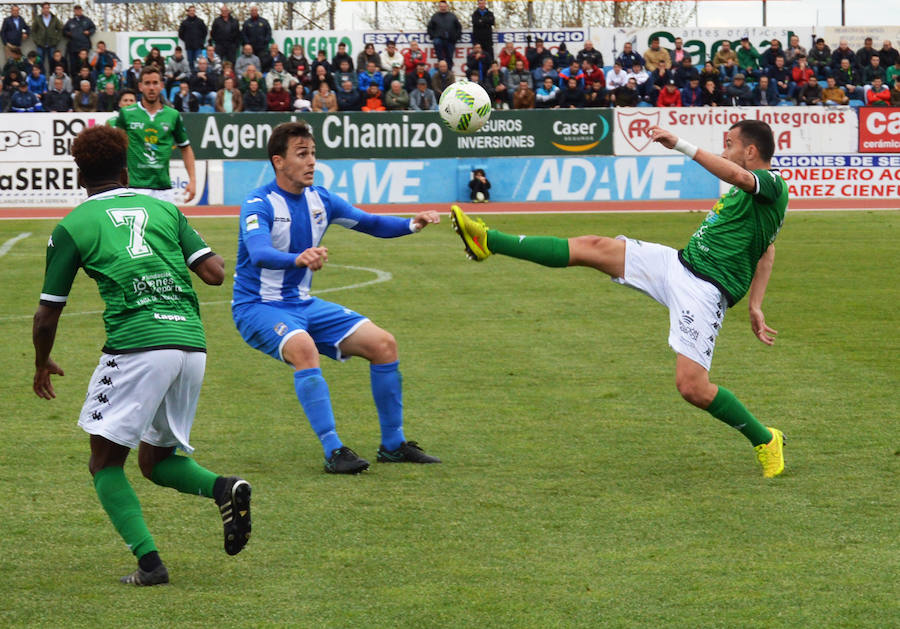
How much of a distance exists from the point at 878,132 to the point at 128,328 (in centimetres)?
2667

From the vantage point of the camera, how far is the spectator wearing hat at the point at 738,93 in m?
30.1

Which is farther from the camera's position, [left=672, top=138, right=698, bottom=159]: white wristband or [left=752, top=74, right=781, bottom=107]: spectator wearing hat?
[left=752, top=74, right=781, bottom=107]: spectator wearing hat

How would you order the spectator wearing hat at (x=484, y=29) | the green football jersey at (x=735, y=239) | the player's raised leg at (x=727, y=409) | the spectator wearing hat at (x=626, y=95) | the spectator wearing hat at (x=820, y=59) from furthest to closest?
the spectator wearing hat at (x=484, y=29), the spectator wearing hat at (x=820, y=59), the spectator wearing hat at (x=626, y=95), the green football jersey at (x=735, y=239), the player's raised leg at (x=727, y=409)

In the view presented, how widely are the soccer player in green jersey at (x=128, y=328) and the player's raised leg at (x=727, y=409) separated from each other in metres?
2.66

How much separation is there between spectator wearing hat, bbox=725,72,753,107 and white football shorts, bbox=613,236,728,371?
24339mm

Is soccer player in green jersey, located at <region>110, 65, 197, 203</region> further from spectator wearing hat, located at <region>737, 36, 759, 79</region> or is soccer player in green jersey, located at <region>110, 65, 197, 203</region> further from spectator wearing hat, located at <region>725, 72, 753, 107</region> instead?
spectator wearing hat, located at <region>737, 36, 759, 79</region>

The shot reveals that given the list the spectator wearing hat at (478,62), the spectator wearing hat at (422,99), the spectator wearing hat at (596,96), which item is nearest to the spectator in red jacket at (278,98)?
the spectator wearing hat at (422,99)

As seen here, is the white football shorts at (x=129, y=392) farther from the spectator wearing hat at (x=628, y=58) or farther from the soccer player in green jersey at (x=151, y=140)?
the spectator wearing hat at (x=628, y=58)

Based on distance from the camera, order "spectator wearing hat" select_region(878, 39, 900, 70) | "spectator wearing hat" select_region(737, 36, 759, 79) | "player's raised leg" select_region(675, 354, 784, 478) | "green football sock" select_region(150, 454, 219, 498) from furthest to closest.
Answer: "spectator wearing hat" select_region(737, 36, 759, 79)
"spectator wearing hat" select_region(878, 39, 900, 70)
"player's raised leg" select_region(675, 354, 784, 478)
"green football sock" select_region(150, 454, 219, 498)

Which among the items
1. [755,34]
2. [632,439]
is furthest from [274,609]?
[755,34]

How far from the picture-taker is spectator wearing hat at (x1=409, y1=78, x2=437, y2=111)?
2969 cm

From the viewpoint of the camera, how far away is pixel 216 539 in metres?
5.55

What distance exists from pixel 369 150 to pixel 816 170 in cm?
1020

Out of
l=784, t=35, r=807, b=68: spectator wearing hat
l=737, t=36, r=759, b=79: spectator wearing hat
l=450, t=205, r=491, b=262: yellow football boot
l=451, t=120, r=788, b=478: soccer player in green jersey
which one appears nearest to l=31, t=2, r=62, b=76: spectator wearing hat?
l=737, t=36, r=759, b=79: spectator wearing hat
